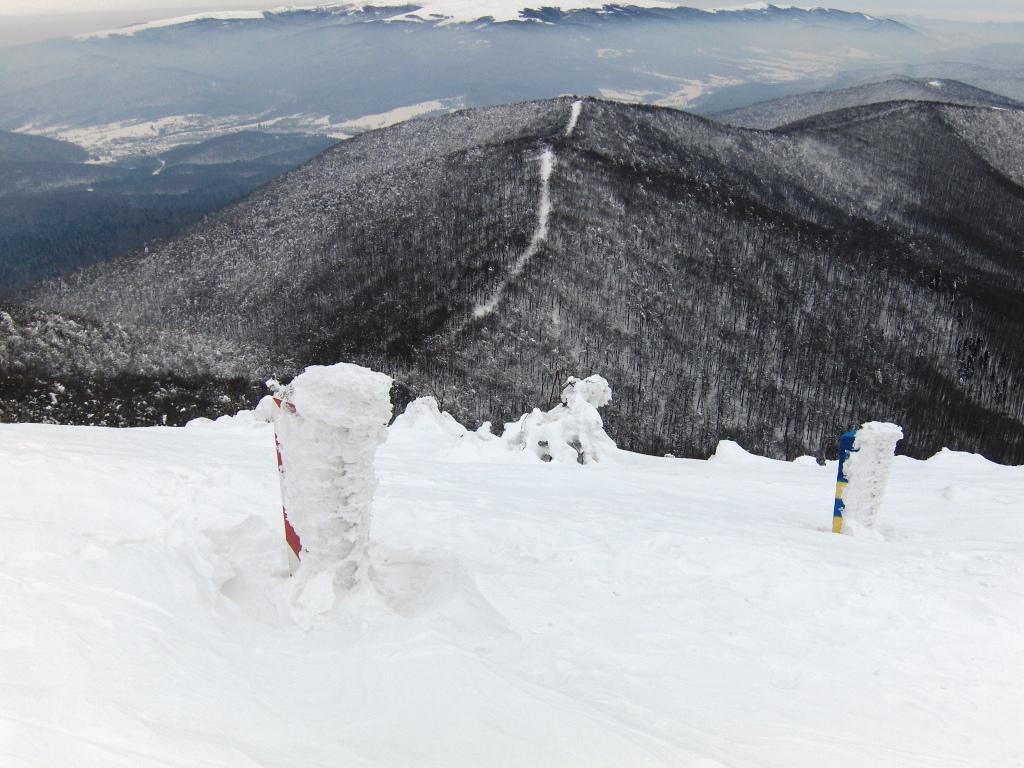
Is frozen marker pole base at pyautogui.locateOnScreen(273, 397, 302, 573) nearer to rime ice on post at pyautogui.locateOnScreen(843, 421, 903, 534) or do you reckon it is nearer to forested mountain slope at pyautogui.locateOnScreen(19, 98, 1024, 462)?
rime ice on post at pyautogui.locateOnScreen(843, 421, 903, 534)

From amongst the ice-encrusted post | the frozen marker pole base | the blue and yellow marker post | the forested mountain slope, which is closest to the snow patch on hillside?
the forested mountain slope

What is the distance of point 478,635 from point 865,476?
8323 mm

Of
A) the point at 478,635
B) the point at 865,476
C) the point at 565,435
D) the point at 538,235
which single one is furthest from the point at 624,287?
the point at 478,635

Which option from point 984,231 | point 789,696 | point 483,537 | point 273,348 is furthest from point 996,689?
point 984,231

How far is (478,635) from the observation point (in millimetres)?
6484

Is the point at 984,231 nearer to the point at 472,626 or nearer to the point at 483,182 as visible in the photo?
the point at 483,182

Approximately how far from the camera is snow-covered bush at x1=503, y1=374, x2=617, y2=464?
18.1m

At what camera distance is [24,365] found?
61.2m

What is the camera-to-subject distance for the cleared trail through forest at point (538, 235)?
3073 inches

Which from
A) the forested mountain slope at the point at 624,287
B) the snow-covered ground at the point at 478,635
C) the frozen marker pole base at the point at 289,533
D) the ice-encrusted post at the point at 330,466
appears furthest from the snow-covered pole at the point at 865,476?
the forested mountain slope at the point at 624,287

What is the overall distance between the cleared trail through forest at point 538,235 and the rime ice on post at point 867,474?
6625 cm

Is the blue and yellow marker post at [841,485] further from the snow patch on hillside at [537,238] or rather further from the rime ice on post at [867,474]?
the snow patch on hillside at [537,238]

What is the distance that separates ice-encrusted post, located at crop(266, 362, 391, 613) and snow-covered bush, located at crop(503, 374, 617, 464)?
11078 mm

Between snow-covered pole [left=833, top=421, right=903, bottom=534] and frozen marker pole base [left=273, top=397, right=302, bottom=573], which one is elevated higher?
frozen marker pole base [left=273, top=397, right=302, bottom=573]
